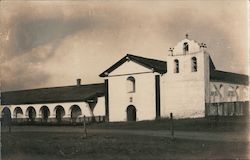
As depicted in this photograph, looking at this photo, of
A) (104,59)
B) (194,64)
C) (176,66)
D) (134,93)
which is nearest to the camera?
(104,59)

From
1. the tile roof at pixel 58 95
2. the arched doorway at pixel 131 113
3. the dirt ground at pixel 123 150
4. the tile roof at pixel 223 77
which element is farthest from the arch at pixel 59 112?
the dirt ground at pixel 123 150

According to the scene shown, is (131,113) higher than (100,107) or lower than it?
lower

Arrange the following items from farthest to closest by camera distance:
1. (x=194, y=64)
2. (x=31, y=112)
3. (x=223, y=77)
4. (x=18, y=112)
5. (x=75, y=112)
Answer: (x=31, y=112) → (x=18, y=112) → (x=75, y=112) → (x=223, y=77) → (x=194, y=64)

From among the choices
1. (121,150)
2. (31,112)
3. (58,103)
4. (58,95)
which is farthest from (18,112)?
(121,150)

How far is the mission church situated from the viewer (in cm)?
2956

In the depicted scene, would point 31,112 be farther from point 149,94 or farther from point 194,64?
point 194,64

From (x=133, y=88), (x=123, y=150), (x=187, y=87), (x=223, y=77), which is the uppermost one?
(x=223, y=77)

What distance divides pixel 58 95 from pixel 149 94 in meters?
9.73

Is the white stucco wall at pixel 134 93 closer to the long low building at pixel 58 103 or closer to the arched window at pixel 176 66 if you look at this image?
the long low building at pixel 58 103

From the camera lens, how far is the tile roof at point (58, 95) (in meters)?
36.3

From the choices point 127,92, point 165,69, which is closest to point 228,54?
point 165,69

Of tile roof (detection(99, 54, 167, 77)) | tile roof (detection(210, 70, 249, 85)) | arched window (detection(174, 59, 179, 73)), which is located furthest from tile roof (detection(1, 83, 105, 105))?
tile roof (detection(210, 70, 249, 85))

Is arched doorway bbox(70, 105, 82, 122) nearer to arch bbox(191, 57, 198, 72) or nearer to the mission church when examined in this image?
the mission church

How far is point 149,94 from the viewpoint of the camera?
32.4m
